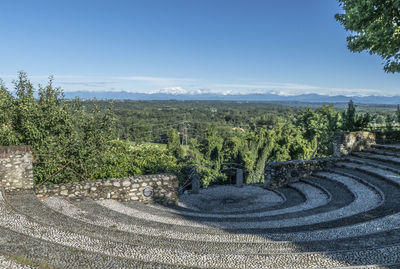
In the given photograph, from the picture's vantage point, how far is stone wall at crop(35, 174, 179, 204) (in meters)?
9.84

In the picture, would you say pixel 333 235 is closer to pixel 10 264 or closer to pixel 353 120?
pixel 10 264

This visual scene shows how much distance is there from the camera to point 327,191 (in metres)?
12.6

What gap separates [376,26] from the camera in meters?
10.7

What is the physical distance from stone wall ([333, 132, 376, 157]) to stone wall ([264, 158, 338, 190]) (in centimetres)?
99

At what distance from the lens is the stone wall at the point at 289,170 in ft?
49.5

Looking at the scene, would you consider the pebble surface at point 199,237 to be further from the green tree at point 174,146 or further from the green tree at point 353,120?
the green tree at point 174,146

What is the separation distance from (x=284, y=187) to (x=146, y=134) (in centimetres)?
5430

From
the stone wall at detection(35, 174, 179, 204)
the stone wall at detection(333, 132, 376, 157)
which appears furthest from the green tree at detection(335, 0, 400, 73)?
the stone wall at detection(35, 174, 179, 204)

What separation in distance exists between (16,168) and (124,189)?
345 centimetres

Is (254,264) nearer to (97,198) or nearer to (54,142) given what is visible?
(97,198)

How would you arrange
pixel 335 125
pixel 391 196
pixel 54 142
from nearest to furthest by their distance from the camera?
pixel 391 196 < pixel 54 142 < pixel 335 125

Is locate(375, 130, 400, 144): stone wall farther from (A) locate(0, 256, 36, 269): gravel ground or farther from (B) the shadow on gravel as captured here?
(A) locate(0, 256, 36, 269): gravel ground

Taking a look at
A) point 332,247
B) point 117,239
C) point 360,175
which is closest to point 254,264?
point 332,247

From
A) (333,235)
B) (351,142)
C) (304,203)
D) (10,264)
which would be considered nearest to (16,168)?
(10,264)
